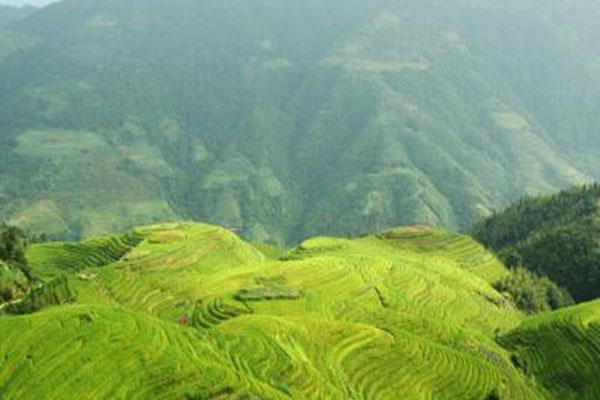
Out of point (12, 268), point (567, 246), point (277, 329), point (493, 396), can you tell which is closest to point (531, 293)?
point (567, 246)

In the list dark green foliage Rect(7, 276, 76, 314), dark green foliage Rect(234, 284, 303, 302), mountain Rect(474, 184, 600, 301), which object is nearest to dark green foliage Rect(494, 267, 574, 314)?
mountain Rect(474, 184, 600, 301)

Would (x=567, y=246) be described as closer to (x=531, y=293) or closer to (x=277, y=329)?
(x=531, y=293)

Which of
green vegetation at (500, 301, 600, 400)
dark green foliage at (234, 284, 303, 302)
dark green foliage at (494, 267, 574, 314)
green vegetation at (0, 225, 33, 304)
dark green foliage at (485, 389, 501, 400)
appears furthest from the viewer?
dark green foliage at (494, 267, 574, 314)

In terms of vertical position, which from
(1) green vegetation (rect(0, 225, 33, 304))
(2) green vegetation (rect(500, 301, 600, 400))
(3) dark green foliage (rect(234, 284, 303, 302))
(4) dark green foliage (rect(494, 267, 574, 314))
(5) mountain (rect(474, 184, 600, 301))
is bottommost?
(5) mountain (rect(474, 184, 600, 301))

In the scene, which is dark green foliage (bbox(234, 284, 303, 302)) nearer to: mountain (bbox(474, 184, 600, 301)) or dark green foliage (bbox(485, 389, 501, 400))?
dark green foliage (bbox(485, 389, 501, 400))

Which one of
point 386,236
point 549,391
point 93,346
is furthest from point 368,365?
point 386,236

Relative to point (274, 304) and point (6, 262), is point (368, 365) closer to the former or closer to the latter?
point (274, 304)

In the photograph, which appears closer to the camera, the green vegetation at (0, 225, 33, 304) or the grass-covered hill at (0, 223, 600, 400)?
the grass-covered hill at (0, 223, 600, 400)

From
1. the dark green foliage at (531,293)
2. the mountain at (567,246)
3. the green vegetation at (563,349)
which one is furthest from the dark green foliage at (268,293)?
the mountain at (567,246)
